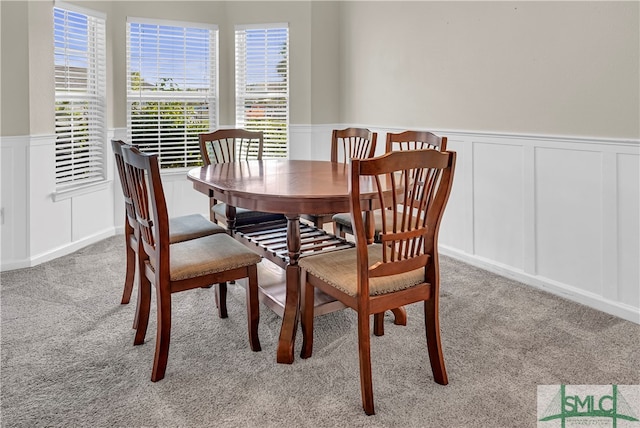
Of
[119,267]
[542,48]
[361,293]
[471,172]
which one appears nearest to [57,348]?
[119,267]

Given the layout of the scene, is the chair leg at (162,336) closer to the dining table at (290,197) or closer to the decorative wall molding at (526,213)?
the dining table at (290,197)

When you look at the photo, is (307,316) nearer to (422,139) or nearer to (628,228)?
(422,139)

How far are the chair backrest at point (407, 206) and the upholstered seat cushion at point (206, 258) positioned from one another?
2.20 feet

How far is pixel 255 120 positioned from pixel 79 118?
1.71m

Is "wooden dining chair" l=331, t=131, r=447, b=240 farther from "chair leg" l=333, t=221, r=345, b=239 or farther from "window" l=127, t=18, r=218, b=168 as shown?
"window" l=127, t=18, r=218, b=168

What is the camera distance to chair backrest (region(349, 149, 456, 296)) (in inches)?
70.7

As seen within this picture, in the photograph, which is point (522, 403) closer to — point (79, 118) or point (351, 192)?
point (351, 192)

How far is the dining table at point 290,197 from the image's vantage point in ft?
6.98

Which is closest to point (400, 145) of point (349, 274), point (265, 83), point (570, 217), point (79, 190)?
point (570, 217)

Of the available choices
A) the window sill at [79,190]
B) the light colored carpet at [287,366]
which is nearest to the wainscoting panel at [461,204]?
the light colored carpet at [287,366]

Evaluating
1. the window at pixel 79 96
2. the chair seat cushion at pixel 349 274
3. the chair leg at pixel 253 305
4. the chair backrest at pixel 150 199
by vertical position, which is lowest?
the chair leg at pixel 253 305

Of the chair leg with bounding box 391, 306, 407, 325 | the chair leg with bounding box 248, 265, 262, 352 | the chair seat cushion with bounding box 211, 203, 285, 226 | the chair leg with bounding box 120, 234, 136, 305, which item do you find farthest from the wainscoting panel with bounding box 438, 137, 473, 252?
the chair leg with bounding box 120, 234, 136, 305

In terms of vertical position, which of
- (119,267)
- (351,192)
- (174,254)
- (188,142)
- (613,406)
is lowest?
(613,406)

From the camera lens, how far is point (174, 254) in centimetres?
227
